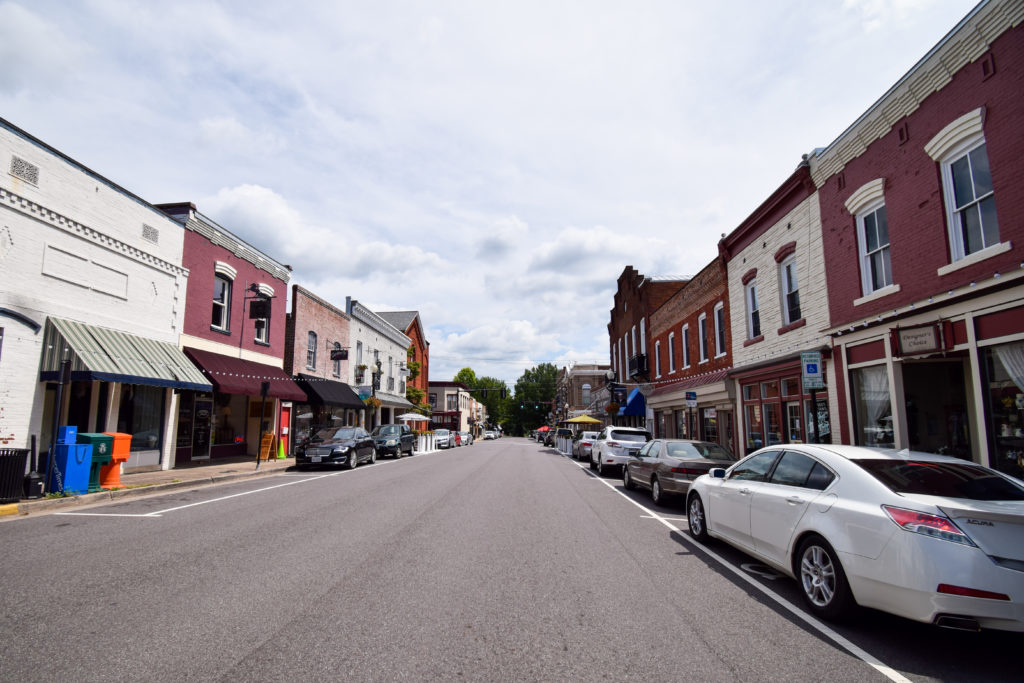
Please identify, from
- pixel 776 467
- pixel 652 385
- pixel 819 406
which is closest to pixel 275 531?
pixel 776 467

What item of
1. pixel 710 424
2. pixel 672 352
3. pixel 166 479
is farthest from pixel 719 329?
pixel 166 479

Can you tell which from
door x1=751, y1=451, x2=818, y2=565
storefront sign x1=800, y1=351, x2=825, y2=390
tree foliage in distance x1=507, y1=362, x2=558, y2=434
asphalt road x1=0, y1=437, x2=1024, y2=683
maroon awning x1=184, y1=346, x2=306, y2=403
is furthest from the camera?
tree foliage in distance x1=507, y1=362, x2=558, y2=434

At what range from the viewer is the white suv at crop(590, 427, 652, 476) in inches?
738

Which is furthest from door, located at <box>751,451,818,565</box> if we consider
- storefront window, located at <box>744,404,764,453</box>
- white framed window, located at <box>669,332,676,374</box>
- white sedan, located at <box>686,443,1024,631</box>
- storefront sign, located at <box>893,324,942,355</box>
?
white framed window, located at <box>669,332,676,374</box>

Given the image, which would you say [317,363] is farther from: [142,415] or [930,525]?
[930,525]

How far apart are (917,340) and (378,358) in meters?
32.8

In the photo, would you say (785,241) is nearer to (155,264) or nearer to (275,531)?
(275,531)

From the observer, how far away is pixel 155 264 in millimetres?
16641

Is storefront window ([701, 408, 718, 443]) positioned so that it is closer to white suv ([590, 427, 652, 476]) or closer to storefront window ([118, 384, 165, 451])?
white suv ([590, 427, 652, 476])

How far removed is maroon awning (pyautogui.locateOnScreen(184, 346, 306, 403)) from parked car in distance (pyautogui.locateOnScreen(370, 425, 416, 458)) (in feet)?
15.4

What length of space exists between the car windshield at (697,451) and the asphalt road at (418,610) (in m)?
2.65

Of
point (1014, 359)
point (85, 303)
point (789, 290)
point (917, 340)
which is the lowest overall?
point (1014, 359)

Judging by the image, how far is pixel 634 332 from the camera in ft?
108

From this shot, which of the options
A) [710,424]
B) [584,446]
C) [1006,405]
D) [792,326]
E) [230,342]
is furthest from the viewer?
[584,446]
